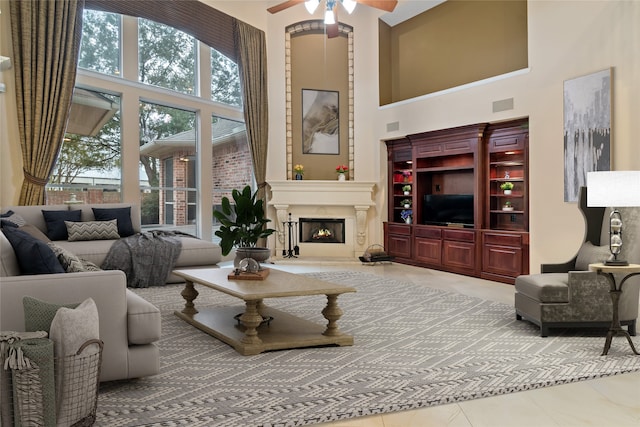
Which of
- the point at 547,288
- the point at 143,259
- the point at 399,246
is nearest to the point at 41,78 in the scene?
the point at 143,259

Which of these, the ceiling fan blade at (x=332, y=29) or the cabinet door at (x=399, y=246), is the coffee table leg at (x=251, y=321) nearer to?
the ceiling fan blade at (x=332, y=29)

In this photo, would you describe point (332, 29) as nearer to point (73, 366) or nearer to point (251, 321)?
point (251, 321)

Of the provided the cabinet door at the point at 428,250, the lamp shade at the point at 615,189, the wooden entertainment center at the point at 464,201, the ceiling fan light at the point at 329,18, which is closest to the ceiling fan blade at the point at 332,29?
the ceiling fan light at the point at 329,18

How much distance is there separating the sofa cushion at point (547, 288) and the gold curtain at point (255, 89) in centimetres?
583

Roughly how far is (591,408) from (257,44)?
8075mm

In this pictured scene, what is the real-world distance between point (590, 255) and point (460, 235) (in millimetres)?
3243

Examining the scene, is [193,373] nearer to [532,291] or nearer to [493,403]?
[493,403]

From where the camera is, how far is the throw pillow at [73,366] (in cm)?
229

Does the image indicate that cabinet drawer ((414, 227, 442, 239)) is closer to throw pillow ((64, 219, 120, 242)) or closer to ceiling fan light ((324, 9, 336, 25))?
ceiling fan light ((324, 9, 336, 25))

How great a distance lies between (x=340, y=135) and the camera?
9.76 m

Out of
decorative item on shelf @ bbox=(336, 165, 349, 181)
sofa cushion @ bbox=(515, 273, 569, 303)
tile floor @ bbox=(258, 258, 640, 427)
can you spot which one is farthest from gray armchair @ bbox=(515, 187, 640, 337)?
decorative item on shelf @ bbox=(336, 165, 349, 181)

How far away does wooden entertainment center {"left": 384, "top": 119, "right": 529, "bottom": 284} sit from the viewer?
7.00 metres

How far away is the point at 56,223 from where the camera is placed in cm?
632

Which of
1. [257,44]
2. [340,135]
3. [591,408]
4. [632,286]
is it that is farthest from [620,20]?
[257,44]
